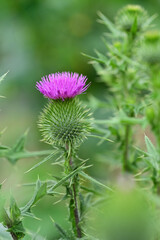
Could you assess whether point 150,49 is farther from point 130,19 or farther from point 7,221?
point 7,221

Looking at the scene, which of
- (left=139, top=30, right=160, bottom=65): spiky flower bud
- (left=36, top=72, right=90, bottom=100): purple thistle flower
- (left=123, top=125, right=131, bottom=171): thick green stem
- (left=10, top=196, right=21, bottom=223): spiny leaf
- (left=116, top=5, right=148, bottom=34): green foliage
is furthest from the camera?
(left=116, top=5, right=148, bottom=34): green foliage

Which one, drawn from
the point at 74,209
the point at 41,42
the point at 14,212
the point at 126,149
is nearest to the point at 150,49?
the point at 126,149

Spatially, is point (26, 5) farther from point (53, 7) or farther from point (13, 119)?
point (13, 119)

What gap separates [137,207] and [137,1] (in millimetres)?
4905

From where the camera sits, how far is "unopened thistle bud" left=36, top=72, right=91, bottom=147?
188cm

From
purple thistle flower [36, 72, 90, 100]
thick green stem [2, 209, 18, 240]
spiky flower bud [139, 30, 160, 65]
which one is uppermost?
spiky flower bud [139, 30, 160, 65]

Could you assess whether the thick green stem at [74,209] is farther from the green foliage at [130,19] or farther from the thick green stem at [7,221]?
the green foliage at [130,19]

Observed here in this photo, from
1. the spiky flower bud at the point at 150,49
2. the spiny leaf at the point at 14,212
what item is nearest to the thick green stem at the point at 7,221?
the spiny leaf at the point at 14,212

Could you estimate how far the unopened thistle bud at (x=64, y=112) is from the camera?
6.17ft

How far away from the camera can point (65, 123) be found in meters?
1.98

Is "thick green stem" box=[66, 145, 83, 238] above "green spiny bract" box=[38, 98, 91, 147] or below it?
below

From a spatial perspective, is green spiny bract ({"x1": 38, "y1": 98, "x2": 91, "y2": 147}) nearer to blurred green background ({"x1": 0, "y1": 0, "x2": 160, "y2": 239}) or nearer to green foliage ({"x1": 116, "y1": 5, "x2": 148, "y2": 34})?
green foliage ({"x1": 116, "y1": 5, "x2": 148, "y2": 34})

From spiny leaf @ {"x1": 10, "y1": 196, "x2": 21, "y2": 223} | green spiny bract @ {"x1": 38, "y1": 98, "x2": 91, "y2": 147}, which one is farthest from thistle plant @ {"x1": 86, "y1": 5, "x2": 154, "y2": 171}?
spiny leaf @ {"x1": 10, "y1": 196, "x2": 21, "y2": 223}

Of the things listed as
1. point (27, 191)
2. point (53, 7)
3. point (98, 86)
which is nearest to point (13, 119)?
point (98, 86)
